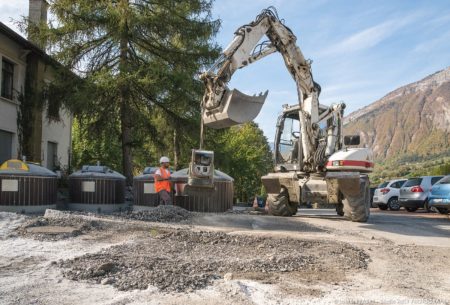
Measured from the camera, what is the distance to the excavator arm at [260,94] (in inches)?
403

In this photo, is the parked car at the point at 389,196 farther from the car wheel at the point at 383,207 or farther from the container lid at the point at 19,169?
the container lid at the point at 19,169

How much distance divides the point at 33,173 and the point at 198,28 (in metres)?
10.2

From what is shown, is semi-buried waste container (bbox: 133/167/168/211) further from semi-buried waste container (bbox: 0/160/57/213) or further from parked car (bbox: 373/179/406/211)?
parked car (bbox: 373/179/406/211)

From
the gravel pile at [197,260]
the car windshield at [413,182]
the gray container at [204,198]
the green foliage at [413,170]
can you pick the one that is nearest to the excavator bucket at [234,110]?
the gravel pile at [197,260]

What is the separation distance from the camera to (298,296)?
534 centimetres

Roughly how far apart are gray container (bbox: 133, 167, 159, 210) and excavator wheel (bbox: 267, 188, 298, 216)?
3338 mm

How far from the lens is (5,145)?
1983 cm

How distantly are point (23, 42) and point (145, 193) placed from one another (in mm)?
10026

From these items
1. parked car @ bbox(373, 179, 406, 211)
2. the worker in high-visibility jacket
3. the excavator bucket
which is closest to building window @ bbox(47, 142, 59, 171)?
the worker in high-visibility jacket

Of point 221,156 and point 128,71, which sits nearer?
point 128,71

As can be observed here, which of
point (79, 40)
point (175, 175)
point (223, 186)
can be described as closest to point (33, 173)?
point (175, 175)

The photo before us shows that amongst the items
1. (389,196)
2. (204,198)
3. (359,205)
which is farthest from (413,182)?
(204,198)

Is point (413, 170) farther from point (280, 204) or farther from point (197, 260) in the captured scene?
point (197, 260)

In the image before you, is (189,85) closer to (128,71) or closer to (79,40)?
(128,71)
